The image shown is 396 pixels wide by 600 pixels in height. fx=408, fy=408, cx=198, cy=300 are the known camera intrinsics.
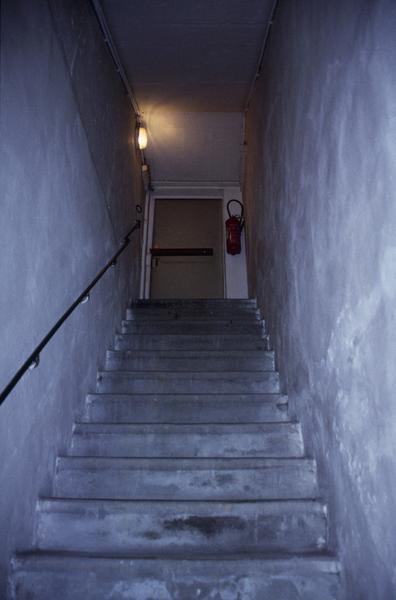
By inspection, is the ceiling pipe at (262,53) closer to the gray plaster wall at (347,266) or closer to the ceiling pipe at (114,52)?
the gray plaster wall at (347,266)

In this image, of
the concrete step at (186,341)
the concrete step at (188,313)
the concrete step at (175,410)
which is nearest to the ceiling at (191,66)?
the concrete step at (188,313)

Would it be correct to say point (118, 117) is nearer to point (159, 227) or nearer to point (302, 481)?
point (159, 227)

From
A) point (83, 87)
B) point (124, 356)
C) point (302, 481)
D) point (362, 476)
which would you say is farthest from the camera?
point (124, 356)

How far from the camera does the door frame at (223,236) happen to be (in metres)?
6.99

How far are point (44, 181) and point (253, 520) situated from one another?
6.53 ft

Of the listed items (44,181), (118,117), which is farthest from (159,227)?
(44,181)

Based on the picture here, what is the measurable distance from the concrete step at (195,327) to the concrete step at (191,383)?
83 centimetres

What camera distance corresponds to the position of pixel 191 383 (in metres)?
3.20

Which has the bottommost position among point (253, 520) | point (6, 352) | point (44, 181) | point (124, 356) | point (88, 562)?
point (88, 562)

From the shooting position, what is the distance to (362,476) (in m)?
1.58

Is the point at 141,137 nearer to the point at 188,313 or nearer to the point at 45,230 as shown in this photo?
the point at 188,313

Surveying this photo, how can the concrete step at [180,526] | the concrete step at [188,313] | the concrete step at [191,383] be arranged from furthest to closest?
the concrete step at [188,313]
the concrete step at [191,383]
the concrete step at [180,526]

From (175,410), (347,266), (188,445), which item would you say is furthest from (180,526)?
(347,266)

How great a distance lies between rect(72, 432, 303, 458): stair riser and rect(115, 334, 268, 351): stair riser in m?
1.32
